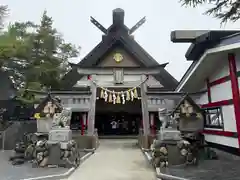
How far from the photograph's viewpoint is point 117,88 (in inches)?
578

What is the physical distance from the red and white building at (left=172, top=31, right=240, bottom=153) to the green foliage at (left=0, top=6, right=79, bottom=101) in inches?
407

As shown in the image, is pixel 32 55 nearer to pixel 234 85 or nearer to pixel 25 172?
pixel 25 172

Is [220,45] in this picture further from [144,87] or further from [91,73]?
[91,73]

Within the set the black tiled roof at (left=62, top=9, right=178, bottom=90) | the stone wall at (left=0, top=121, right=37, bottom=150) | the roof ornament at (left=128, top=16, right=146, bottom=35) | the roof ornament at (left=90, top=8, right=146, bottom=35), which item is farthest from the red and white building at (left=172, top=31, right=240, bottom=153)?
the roof ornament at (left=90, top=8, right=146, bottom=35)

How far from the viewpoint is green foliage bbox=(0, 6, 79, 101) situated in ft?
46.8

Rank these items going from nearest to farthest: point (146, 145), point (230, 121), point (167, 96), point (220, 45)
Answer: point (220, 45), point (230, 121), point (146, 145), point (167, 96)

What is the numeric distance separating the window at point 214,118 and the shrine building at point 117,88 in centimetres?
274

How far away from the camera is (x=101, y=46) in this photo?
2158 centimetres

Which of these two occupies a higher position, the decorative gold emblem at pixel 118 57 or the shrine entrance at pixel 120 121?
the decorative gold emblem at pixel 118 57

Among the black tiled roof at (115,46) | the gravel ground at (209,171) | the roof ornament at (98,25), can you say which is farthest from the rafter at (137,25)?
the gravel ground at (209,171)

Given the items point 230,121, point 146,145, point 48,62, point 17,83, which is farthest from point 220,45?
point 17,83

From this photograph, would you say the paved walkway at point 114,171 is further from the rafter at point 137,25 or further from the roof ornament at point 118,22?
the roof ornament at point 118,22

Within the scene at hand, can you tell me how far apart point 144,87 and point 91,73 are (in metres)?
3.81

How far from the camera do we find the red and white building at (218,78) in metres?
7.10
